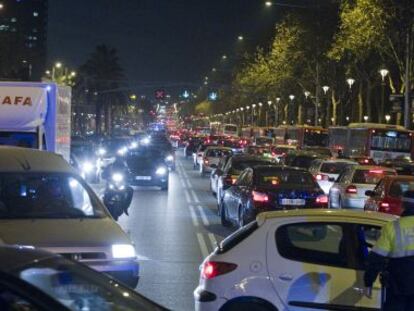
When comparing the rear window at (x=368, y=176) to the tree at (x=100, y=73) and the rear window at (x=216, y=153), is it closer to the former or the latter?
the rear window at (x=216, y=153)

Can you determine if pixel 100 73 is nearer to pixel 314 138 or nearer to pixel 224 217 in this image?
pixel 314 138

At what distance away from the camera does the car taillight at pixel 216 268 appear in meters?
7.38

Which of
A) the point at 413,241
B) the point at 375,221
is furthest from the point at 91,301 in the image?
the point at 375,221

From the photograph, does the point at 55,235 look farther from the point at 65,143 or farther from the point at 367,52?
the point at 367,52

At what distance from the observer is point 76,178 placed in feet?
33.9

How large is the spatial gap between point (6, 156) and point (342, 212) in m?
4.60

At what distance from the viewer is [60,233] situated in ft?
29.0

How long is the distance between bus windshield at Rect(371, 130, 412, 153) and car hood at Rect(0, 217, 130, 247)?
33699mm

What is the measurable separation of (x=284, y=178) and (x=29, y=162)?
7531mm

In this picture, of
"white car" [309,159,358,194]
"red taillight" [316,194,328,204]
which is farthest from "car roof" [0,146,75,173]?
"white car" [309,159,358,194]

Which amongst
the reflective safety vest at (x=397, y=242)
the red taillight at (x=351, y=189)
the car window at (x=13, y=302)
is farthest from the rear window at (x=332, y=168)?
the car window at (x=13, y=302)

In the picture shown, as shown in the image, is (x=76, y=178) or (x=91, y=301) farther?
(x=76, y=178)

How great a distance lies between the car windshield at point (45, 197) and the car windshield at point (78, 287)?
4998mm

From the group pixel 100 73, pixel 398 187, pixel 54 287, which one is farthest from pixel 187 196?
pixel 100 73
